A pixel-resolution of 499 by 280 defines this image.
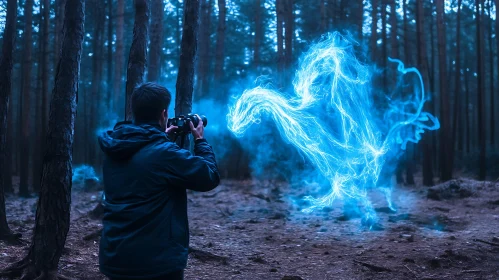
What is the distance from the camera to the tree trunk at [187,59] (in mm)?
9953

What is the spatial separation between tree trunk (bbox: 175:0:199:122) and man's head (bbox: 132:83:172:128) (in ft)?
21.7

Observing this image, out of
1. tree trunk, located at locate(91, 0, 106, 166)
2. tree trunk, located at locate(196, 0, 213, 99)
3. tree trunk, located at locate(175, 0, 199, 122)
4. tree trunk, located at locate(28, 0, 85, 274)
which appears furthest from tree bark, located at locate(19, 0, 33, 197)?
tree trunk, located at locate(28, 0, 85, 274)

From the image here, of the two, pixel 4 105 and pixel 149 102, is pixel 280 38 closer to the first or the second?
pixel 4 105

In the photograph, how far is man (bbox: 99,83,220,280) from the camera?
9.86 ft

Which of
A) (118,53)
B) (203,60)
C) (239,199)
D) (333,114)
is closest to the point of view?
(333,114)

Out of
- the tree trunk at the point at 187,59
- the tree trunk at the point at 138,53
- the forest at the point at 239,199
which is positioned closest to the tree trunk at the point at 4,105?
the forest at the point at 239,199

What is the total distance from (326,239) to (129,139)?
30.8 ft

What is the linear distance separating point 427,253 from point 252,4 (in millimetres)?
30173

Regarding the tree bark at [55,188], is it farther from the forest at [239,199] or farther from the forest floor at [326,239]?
the forest floor at [326,239]

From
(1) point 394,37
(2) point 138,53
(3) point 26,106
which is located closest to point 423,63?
(1) point 394,37

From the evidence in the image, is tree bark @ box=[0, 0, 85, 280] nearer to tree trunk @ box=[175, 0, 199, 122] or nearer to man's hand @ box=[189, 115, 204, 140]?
tree trunk @ box=[175, 0, 199, 122]

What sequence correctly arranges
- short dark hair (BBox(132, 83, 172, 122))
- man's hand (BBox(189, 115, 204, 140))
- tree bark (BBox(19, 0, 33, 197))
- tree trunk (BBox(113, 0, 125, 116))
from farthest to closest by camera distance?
tree trunk (BBox(113, 0, 125, 116)) → tree bark (BBox(19, 0, 33, 197)) → man's hand (BBox(189, 115, 204, 140)) → short dark hair (BBox(132, 83, 172, 122))

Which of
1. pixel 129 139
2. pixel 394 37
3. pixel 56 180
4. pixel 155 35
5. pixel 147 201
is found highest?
pixel 394 37

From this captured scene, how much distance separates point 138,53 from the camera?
9727mm
